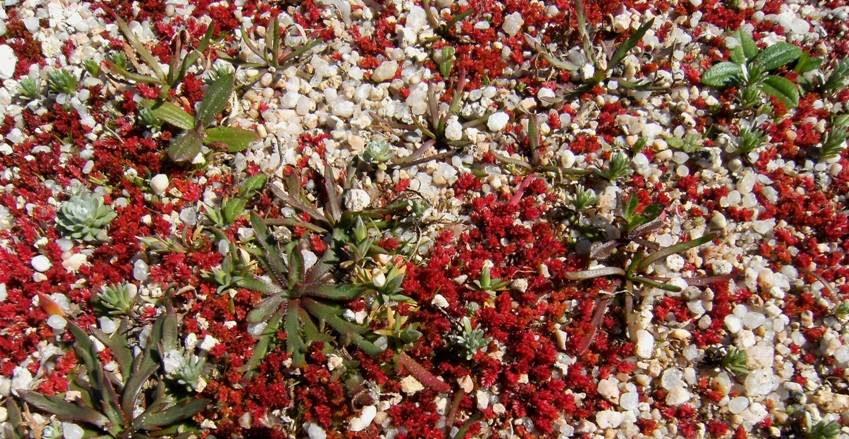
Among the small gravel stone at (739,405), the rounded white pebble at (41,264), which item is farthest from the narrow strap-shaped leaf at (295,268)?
the small gravel stone at (739,405)

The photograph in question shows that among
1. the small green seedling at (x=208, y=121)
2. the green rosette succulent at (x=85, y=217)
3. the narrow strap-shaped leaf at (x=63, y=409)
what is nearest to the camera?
the narrow strap-shaped leaf at (x=63, y=409)

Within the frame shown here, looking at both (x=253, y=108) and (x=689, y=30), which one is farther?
(x=689, y=30)

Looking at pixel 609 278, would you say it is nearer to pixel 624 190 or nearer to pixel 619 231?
pixel 619 231

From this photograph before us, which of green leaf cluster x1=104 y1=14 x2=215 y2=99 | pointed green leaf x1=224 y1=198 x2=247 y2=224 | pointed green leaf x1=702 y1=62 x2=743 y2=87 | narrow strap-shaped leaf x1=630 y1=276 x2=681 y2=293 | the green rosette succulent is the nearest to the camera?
narrow strap-shaped leaf x1=630 y1=276 x2=681 y2=293

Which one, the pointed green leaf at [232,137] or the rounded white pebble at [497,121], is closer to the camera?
the pointed green leaf at [232,137]

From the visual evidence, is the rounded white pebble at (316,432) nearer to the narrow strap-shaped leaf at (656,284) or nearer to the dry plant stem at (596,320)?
the dry plant stem at (596,320)

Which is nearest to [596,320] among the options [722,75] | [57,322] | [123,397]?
[722,75]

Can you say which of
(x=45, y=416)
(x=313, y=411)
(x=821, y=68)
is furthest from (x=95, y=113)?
(x=821, y=68)

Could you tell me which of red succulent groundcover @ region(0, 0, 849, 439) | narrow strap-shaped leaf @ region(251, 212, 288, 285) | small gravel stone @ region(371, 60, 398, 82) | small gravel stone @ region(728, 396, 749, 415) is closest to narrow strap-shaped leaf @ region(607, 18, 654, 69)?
red succulent groundcover @ region(0, 0, 849, 439)

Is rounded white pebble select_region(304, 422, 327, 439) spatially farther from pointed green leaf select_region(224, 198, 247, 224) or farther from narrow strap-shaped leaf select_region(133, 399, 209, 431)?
pointed green leaf select_region(224, 198, 247, 224)
